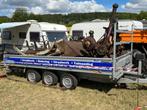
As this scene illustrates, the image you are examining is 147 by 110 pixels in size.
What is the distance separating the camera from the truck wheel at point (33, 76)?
975cm

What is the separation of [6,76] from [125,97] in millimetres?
5330

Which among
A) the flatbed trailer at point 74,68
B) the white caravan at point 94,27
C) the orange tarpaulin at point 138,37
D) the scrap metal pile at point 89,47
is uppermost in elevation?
the white caravan at point 94,27

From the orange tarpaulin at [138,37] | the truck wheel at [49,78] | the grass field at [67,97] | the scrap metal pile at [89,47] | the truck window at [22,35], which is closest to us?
the grass field at [67,97]

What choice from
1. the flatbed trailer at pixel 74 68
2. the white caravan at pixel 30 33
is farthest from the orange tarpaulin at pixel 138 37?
the white caravan at pixel 30 33

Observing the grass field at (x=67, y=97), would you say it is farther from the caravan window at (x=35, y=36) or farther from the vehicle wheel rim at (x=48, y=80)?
the caravan window at (x=35, y=36)

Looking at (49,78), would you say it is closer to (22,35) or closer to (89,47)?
(89,47)

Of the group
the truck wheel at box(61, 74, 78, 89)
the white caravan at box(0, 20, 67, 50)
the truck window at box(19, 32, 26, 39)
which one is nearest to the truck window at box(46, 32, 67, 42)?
the white caravan at box(0, 20, 67, 50)

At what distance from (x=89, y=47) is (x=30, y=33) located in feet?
28.2

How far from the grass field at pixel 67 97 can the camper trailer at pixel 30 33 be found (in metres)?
6.59

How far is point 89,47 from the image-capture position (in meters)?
8.77

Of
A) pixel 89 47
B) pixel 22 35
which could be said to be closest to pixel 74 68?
pixel 89 47

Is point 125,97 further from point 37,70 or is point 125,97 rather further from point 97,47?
point 37,70

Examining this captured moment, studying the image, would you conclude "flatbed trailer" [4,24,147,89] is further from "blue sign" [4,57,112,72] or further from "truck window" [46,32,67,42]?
"truck window" [46,32,67,42]

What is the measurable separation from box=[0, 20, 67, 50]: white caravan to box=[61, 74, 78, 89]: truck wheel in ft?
21.7
